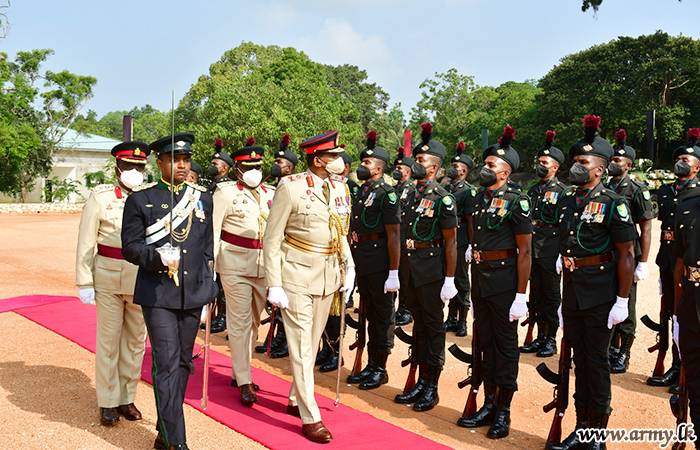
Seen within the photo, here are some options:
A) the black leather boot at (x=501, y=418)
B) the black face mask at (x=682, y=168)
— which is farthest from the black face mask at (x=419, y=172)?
the black face mask at (x=682, y=168)

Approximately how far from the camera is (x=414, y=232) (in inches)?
217

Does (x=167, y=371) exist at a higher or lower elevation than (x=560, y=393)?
higher

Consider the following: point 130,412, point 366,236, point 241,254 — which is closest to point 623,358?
point 366,236

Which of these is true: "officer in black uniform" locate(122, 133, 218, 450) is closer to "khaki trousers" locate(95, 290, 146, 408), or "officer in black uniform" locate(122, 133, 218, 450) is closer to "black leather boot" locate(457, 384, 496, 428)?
"khaki trousers" locate(95, 290, 146, 408)

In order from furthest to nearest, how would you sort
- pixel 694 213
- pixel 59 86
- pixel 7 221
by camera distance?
pixel 59 86, pixel 7 221, pixel 694 213

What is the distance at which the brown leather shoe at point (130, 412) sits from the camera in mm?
4691

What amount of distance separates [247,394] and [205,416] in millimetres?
481

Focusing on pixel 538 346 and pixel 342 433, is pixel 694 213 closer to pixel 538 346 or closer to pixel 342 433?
pixel 342 433

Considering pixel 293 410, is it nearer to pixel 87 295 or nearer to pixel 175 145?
pixel 87 295

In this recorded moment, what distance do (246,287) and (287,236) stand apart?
116cm

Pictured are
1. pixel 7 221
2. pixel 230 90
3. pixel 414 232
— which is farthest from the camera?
pixel 230 90

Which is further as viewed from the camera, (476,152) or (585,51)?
(476,152)

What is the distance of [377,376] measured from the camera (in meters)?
5.95

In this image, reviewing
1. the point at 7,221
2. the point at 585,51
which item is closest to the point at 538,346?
the point at 7,221
